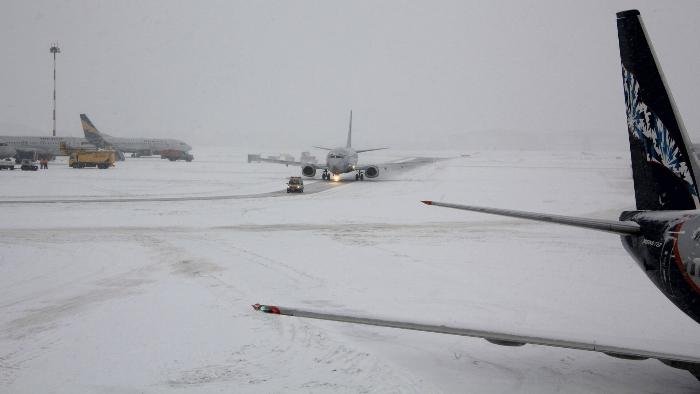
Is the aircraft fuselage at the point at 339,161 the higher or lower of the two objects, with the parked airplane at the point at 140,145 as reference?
lower

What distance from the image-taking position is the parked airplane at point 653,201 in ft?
26.6

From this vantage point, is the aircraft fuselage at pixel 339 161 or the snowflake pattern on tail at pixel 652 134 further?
the aircraft fuselage at pixel 339 161

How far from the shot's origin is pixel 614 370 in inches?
383

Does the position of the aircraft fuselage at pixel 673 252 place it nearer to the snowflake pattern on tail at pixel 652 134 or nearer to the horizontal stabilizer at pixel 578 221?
the horizontal stabilizer at pixel 578 221

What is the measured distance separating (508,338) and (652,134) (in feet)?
16.9

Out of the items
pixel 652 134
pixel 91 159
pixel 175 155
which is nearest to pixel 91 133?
pixel 175 155

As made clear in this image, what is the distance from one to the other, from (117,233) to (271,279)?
467 inches

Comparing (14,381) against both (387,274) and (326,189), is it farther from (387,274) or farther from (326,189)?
(326,189)

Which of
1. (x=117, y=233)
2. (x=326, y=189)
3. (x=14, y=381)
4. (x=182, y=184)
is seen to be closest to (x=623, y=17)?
(x=14, y=381)

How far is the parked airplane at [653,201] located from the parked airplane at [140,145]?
328 feet


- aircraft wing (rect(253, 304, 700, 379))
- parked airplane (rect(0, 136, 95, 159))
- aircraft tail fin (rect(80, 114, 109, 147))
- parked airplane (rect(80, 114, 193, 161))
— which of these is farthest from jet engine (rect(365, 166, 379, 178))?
aircraft tail fin (rect(80, 114, 109, 147))

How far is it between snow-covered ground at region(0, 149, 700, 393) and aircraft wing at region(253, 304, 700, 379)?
432mm

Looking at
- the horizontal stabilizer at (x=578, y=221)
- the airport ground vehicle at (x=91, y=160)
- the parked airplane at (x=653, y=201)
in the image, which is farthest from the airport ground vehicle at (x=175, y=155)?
the horizontal stabilizer at (x=578, y=221)

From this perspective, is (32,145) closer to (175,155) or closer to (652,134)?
(175,155)
